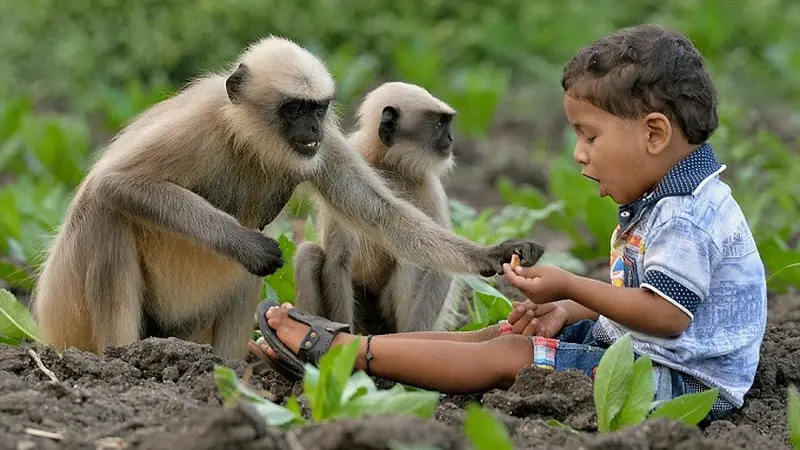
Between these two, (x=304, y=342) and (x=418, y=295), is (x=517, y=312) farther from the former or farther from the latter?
(x=418, y=295)

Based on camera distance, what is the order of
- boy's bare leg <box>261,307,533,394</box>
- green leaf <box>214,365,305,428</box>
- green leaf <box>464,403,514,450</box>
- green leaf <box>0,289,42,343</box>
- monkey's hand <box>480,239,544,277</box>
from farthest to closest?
green leaf <box>0,289,42,343</box> → monkey's hand <box>480,239,544,277</box> → boy's bare leg <box>261,307,533,394</box> → green leaf <box>214,365,305,428</box> → green leaf <box>464,403,514,450</box>

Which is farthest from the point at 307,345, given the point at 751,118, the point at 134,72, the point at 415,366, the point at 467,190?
the point at 134,72

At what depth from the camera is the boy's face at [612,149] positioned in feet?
17.8

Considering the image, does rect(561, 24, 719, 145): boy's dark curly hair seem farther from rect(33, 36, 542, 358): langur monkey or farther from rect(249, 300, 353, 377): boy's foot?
rect(249, 300, 353, 377): boy's foot

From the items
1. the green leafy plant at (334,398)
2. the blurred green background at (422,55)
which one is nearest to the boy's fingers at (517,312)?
the green leafy plant at (334,398)

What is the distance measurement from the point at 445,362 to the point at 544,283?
1.77ft

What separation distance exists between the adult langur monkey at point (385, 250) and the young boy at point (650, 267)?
113cm

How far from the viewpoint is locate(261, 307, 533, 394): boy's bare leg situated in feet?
18.3

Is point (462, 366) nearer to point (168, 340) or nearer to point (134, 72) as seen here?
point (168, 340)

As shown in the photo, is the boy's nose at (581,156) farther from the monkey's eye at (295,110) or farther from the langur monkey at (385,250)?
the langur monkey at (385,250)

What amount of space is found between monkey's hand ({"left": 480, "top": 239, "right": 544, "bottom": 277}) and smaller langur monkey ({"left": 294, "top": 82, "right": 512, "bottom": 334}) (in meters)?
0.87

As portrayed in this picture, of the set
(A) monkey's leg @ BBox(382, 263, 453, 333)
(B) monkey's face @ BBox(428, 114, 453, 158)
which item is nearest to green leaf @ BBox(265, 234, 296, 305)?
(A) monkey's leg @ BBox(382, 263, 453, 333)

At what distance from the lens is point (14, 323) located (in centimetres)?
650

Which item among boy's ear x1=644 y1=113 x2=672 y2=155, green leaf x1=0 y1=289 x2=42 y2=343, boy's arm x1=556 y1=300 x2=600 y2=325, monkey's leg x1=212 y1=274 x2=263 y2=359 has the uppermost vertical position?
boy's ear x1=644 y1=113 x2=672 y2=155
